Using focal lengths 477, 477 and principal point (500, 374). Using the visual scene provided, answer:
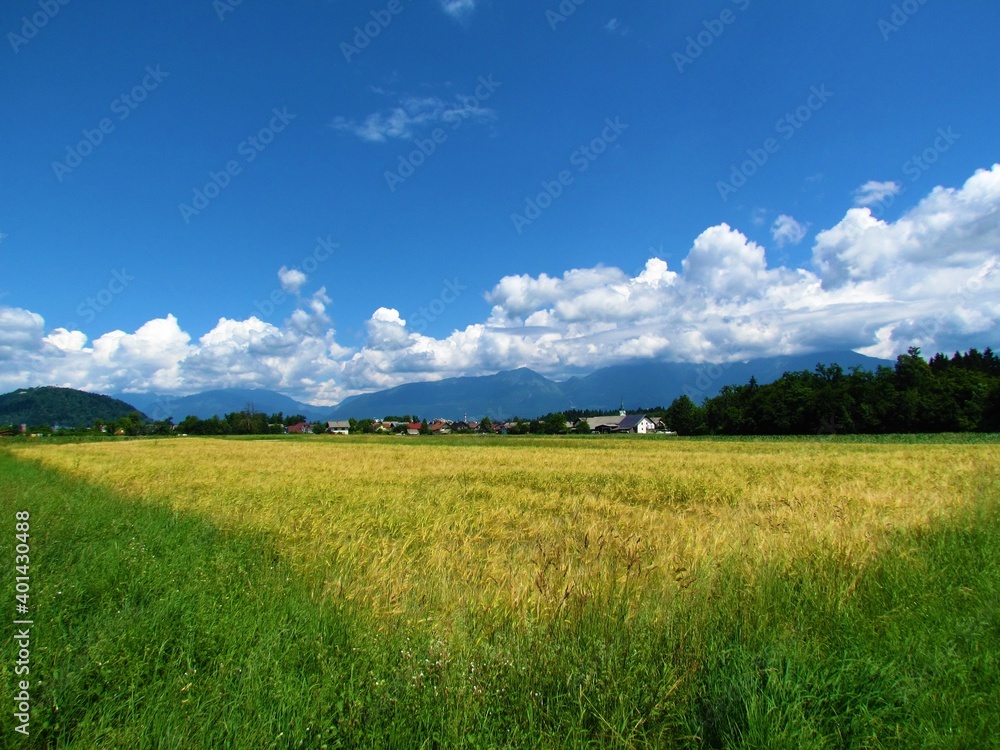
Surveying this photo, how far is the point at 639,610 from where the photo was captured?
3689mm

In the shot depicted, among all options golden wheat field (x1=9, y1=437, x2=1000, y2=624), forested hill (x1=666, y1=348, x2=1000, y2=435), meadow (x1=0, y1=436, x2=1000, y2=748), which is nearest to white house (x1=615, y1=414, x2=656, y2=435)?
forested hill (x1=666, y1=348, x2=1000, y2=435)

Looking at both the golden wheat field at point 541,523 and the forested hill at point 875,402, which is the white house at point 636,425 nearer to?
the forested hill at point 875,402

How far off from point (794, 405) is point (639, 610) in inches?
4032

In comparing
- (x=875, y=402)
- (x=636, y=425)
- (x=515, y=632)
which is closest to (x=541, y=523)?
(x=515, y=632)

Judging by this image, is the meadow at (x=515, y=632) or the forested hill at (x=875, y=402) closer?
the meadow at (x=515, y=632)

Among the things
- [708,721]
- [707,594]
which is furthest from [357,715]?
[707,594]

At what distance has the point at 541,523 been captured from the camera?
740cm

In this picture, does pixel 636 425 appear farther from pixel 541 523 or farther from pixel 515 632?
pixel 515 632

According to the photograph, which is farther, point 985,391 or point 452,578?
point 985,391

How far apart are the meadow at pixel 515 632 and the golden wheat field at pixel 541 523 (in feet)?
0.18

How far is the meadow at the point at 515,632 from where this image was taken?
247 cm

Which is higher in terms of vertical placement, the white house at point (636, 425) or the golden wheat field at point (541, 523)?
the golden wheat field at point (541, 523)

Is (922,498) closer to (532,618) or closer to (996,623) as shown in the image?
(996,623)

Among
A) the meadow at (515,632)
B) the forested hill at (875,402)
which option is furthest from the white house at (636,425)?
the meadow at (515,632)
